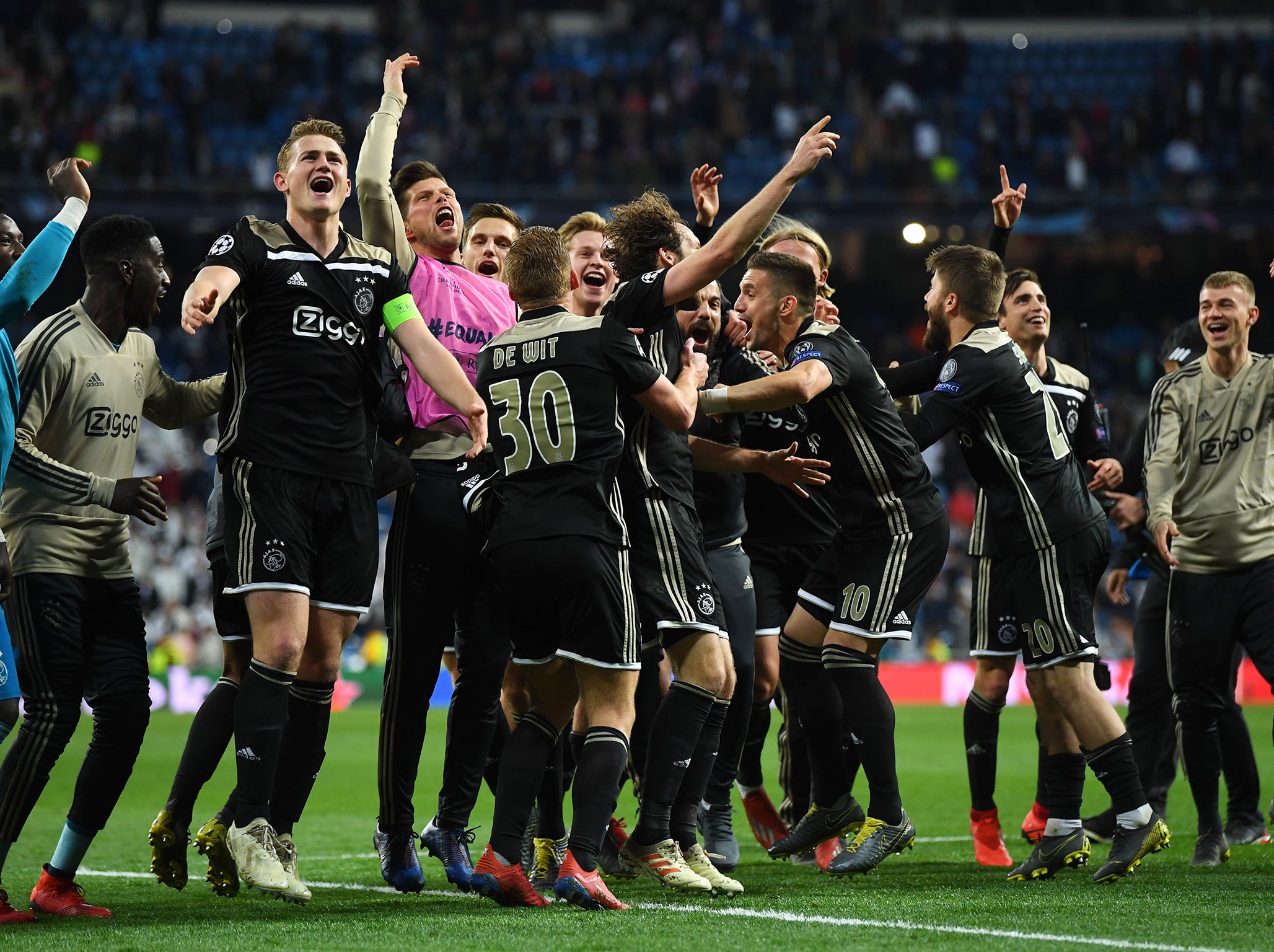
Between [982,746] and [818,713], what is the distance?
979mm

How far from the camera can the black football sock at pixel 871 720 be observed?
6188 mm

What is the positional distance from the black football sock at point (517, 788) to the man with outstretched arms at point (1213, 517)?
307cm

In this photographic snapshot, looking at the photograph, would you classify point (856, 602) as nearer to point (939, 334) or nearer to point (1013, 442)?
point (1013, 442)

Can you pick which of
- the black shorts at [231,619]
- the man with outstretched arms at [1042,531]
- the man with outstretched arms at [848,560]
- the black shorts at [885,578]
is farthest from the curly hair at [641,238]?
the black shorts at [231,619]

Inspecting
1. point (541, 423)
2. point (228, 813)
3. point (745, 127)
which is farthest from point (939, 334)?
point (745, 127)

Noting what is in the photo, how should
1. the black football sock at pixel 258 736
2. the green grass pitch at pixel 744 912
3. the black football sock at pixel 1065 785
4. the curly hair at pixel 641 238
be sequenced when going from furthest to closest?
the black football sock at pixel 1065 785, the curly hair at pixel 641 238, the black football sock at pixel 258 736, the green grass pitch at pixel 744 912

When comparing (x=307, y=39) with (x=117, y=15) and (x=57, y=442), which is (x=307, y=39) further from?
(x=57, y=442)

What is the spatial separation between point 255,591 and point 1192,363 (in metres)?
4.55

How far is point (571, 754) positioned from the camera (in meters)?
6.74

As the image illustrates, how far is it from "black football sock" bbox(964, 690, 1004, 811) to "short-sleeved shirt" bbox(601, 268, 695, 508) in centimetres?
211

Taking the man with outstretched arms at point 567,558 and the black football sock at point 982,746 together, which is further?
the black football sock at point 982,746

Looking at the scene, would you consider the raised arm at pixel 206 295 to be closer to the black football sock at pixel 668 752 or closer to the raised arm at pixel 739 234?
the raised arm at pixel 739 234

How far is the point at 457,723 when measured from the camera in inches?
232

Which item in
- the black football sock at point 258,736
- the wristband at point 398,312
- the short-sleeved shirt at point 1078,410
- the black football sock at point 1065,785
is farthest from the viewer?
the short-sleeved shirt at point 1078,410
